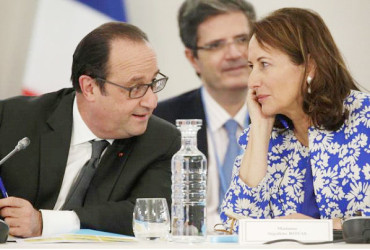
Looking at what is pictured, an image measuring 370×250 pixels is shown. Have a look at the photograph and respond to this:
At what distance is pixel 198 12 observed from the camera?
3.77 m

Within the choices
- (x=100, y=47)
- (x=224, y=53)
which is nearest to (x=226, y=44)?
(x=224, y=53)

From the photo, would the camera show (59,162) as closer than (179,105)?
Yes

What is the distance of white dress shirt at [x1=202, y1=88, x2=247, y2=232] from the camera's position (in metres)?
3.67

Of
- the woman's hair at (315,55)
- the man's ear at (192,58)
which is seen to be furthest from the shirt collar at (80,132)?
the man's ear at (192,58)

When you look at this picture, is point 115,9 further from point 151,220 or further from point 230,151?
point 151,220

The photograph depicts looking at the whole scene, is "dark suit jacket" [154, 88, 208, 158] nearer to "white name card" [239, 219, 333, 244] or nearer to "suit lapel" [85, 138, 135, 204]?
"suit lapel" [85, 138, 135, 204]

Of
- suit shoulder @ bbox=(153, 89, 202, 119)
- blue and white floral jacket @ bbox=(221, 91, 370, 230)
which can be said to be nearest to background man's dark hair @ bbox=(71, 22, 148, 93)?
blue and white floral jacket @ bbox=(221, 91, 370, 230)

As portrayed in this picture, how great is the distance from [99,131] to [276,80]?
0.79 metres

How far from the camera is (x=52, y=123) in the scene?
2.95m

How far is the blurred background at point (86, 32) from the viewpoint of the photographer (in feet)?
12.5

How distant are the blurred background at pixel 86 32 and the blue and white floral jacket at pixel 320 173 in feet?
3.73

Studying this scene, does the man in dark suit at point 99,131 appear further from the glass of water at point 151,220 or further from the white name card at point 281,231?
the white name card at point 281,231

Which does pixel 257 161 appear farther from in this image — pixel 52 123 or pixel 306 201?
pixel 52 123

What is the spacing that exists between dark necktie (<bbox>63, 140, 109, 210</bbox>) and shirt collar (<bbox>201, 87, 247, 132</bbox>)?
3.21ft
